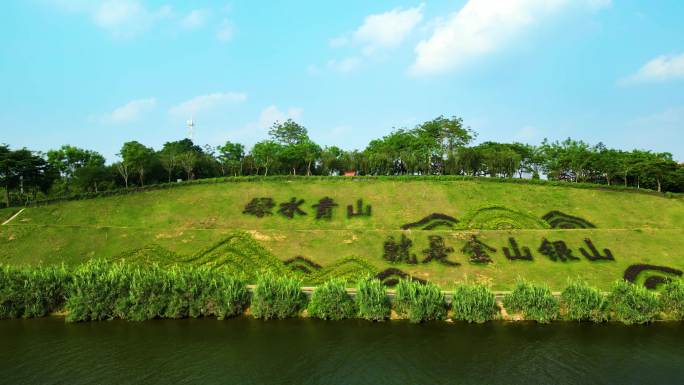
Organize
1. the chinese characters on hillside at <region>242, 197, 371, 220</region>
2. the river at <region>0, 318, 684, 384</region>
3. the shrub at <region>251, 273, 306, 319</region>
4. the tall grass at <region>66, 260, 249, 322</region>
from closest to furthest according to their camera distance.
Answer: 1. the river at <region>0, 318, 684, 384</region>
2. the tall grass at <region>66, 260, 249, 322</region>
3. the shrub at <region>251, 273, 306, 319</region>
4. the chinese characters on hillside at <region>242, 197, 371, 220</region>

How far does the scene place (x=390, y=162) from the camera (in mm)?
111375

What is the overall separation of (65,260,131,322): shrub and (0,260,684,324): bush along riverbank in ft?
0.28

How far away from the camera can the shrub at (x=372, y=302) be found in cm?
3922

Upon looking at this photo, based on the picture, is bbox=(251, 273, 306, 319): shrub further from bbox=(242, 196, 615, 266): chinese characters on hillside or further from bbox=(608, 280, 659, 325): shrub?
bbox=(608, 280, 659, 325): shrub

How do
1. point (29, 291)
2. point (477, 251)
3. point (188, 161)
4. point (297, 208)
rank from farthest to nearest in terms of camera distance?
point (188, 161) → point (297, 208) → point (477, 251) → point (29, 291)

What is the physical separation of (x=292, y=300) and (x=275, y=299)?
5.26 ft

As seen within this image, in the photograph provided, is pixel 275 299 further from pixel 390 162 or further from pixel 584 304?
pixel 390 162

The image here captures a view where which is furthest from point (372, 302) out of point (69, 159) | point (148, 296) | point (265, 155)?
point (69, 159)

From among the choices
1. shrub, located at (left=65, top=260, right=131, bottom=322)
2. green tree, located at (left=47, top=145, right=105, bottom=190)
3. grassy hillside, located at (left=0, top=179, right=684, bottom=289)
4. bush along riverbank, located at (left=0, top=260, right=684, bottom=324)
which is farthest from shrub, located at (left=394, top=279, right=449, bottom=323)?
green tree, located at (left=47, top=145, right=105, bottom=190)

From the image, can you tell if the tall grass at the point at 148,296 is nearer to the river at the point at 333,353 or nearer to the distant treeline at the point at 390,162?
the river at the point at 333,353

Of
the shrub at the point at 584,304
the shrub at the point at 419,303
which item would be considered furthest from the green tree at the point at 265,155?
the shrub at the point at 584,304

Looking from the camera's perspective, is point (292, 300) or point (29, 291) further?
point (29, 291)

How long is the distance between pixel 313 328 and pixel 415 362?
1055cm

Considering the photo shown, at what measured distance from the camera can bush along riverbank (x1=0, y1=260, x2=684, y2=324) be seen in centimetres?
3897
